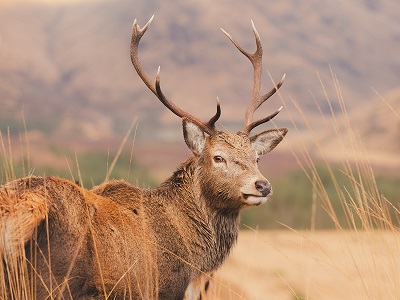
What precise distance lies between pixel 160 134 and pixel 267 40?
102 ft

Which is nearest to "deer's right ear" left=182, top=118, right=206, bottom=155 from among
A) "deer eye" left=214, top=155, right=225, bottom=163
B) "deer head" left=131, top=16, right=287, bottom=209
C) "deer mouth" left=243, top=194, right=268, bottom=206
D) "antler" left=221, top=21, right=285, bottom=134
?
"deer head" left=131, top=16, right=287, bottom=209

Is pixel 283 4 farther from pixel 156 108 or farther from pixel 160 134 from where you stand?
pixel 160 134

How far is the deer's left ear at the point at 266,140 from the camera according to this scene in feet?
19.6

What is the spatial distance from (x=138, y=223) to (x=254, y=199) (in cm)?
81

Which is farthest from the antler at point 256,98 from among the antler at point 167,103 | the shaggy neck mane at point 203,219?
the shaggy neck mane at point 203,219

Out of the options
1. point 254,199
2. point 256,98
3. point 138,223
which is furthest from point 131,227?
point 256,98

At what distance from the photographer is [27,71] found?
9219cm

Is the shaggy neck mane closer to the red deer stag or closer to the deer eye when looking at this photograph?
the red deer stag

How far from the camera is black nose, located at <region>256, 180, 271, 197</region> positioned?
524cm

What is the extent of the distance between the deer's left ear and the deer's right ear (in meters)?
0.48

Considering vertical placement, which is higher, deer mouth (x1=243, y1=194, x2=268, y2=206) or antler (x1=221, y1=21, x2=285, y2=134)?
antler (x1=221, y1=21, x2=285, y2=134)

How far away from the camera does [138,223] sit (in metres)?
5.05

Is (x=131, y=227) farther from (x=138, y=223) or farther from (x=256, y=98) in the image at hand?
(x=256, y=98)

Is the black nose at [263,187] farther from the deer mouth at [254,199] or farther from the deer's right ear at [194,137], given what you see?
the deer's right ear at [194,137]
